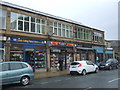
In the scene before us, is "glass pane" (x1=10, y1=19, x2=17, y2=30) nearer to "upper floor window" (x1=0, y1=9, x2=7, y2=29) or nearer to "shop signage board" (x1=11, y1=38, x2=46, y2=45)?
"upper floor window" (x1=0, y1=9, x2=7, y2=29)

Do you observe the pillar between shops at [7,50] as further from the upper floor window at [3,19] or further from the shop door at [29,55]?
the shop door at [29,55]

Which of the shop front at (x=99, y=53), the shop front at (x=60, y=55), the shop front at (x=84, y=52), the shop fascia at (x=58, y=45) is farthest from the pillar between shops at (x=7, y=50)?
the shop front at (x=99, y=53)

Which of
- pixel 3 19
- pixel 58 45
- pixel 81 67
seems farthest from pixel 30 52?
pixel 81 67

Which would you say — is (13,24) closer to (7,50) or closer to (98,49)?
(7,50)

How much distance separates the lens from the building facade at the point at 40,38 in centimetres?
1633

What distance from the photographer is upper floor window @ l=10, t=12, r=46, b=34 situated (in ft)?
55.7

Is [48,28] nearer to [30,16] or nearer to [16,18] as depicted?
[30,16]

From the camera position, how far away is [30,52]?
1834cm

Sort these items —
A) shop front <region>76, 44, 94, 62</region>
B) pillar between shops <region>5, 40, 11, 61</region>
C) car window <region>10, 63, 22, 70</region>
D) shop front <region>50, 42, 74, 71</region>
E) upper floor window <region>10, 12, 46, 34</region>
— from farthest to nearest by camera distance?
1. shop front <region>76, 44, 94, 62</region>
2. shop front <region>50, 42, 74, 71</region>
3. upper floor window <region>10, 12, 46, 34</region>
4. pillar between shops <region>5, 40, 11, 61</region>
5. car window <region>10, 63, 22, 70</region>

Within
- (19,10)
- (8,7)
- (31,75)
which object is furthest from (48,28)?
(31,75)

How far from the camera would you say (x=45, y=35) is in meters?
20.0

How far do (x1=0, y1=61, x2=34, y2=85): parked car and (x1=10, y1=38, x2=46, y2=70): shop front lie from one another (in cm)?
617

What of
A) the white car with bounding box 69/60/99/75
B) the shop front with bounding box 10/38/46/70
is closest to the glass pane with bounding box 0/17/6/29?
the shop front with bounding box 10/38/46/70

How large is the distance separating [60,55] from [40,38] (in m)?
4.64
